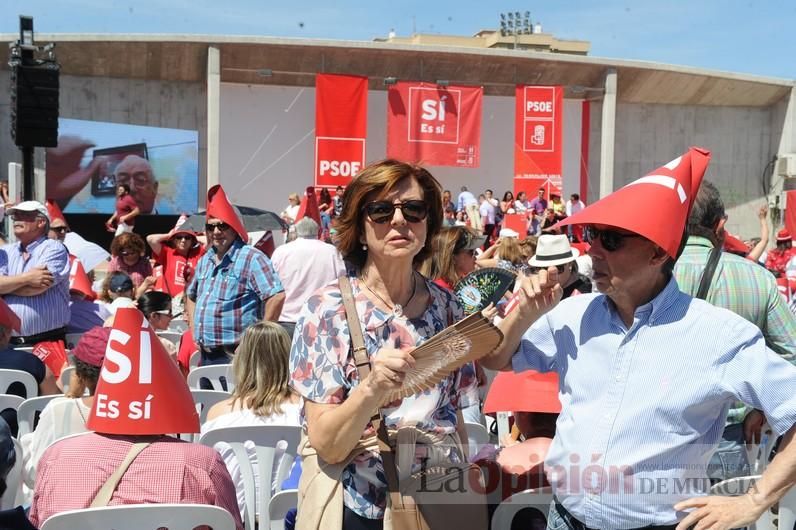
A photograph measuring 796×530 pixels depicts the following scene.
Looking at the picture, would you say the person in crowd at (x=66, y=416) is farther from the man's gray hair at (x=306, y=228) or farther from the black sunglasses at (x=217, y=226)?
the man's gray hair at (x=306, y=228)

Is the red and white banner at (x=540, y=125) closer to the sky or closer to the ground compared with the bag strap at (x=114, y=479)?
closer to the sky

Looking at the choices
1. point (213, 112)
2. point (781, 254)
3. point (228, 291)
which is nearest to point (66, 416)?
point (228, 291)

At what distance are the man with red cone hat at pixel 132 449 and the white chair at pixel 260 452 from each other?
0.95 meters

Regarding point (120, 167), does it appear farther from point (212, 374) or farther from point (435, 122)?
point (212, 374)

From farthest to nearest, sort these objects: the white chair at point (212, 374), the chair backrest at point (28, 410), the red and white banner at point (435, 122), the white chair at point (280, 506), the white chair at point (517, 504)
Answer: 1. the red and white banner at point (435, 122)
2. the white chair at point (212, 374)
3. the chair backrest at point (28, 410)
4. the white chair at point (280, 506)
5. the white chair at point (517, 504)

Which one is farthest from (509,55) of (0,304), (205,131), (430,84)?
(0,304)

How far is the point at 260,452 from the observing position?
11.8 feet

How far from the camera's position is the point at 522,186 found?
76.4 feet

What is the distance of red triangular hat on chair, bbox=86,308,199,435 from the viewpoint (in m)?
2.47

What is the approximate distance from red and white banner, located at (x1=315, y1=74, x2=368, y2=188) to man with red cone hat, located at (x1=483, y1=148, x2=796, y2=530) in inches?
734

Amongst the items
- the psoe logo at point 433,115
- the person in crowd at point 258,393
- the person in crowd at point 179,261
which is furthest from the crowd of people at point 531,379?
the psoe logo at point 433,115

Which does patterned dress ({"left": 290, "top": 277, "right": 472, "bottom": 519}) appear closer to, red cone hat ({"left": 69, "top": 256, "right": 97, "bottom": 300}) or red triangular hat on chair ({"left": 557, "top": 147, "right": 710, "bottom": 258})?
red triangular hat on chair ({"left": 557, "top": 147, "right": 710, "bottom": 258})

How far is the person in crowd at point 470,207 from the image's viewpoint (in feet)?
76.6

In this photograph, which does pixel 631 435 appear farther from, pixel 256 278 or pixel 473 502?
pixel 256 278
